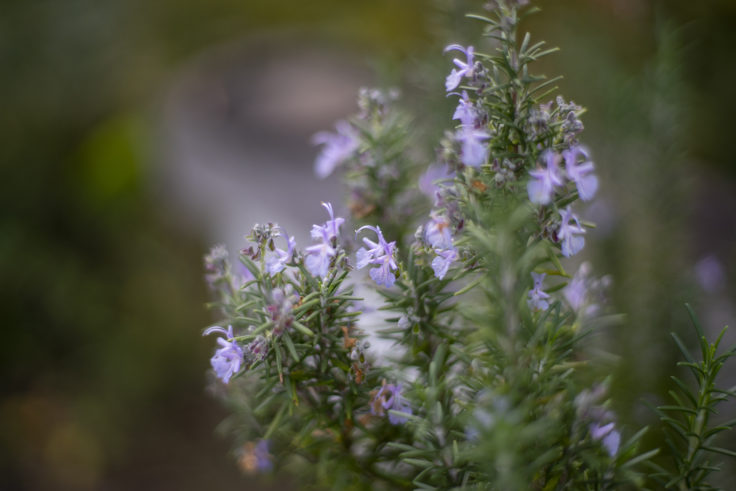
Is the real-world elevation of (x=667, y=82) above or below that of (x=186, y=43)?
below

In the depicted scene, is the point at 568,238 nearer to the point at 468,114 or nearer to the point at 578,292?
the point at 468,114

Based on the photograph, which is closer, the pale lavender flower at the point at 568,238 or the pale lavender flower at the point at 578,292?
the pale lavender flower at the point at 568,238

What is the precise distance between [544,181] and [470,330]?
9.1 inches

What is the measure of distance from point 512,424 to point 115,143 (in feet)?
9.22

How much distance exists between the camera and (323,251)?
22.2 inches

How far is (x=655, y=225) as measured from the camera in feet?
3.75

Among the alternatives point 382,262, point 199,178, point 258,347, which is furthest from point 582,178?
point 199,178

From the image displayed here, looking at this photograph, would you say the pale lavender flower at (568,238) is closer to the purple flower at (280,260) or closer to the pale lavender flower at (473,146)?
the pale lavender flower at (473,146)

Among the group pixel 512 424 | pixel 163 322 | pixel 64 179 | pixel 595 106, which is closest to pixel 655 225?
pixel 595 106

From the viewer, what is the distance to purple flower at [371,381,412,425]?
59cm

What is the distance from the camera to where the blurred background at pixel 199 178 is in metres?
1.12

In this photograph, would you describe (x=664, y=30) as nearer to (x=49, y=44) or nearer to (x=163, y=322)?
Result: (x=163, y=322)

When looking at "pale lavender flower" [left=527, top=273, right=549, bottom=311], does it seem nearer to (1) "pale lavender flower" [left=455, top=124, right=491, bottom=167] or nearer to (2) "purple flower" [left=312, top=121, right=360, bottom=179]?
(1) "pale lavender flower" [left=455, top=124, right=491, bottom=167]

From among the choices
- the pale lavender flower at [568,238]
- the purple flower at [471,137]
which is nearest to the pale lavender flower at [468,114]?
the purple flower at [471,137]
